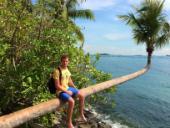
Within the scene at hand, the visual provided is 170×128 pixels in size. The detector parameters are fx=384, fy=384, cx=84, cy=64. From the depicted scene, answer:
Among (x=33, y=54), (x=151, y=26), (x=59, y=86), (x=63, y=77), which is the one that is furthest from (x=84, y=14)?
(x=59, y=86)

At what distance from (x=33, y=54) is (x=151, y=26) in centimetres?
1493

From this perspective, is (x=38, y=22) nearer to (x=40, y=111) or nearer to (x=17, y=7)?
(x=17, y=7)

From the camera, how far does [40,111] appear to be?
685 centimetres

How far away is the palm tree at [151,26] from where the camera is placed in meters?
24.3

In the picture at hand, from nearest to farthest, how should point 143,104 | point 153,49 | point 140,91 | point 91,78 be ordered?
point 91,78
point 153,49
point 143,104
point 140,91

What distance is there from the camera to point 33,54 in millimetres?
10812

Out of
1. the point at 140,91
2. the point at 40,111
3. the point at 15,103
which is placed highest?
the point at 40,111

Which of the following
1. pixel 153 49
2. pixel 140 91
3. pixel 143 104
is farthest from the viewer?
pixel 140 91

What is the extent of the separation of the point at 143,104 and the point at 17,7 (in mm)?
21667

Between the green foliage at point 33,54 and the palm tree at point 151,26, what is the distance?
39.6ft

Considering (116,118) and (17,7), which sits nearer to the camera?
(17,7)

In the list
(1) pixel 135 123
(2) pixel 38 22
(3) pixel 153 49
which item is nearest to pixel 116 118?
(1) pixel 135 123

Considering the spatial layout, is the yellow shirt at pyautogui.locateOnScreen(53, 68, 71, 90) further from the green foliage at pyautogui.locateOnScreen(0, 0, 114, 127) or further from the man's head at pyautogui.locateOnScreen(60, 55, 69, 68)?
the green foliage at pyautogui.locateOnScreen(0, 0, 114, 127)

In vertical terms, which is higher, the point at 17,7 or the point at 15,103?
the point at 17,7
